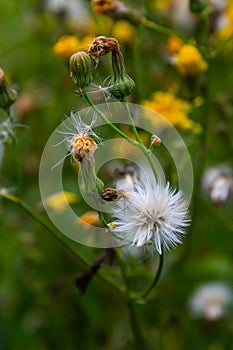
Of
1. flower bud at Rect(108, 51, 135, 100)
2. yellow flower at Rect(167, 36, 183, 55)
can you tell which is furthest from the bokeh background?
flower bud at Rect(108, 51, 135, 100)

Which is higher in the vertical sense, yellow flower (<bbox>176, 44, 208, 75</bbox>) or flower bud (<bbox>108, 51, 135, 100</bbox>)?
flower bud (<bbox>108, 51, 135, 100</bbox>)

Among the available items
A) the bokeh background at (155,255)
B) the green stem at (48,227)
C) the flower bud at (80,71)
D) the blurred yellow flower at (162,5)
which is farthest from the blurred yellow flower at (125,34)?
the flower bud at (80,71)

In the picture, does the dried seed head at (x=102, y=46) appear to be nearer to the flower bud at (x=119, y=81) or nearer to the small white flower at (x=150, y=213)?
the flower bud at (x=119, y=81)

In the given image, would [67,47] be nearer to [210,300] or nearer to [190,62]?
[190,62]

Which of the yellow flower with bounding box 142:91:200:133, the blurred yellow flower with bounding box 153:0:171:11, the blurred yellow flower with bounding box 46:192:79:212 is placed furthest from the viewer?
the blurred yellow flower with bounding box 153:0:171:11

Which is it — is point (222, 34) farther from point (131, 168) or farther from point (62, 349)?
point (62, 349)

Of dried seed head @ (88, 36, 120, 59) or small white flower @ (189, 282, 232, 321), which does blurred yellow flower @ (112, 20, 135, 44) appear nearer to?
small white flower @ (189, 282, 232, 321)

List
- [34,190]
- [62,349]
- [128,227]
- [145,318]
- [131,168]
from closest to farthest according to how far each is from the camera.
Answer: [128,227]
[131,168]
[145,318]
[62,349]
[34,190]

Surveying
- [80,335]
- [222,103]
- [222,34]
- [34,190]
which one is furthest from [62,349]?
[222,34]
